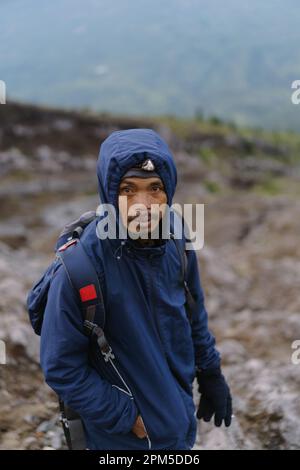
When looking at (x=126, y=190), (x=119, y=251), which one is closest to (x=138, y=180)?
(x=126, y=190)

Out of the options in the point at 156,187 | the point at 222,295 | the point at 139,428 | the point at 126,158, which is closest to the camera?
the point at 126,158

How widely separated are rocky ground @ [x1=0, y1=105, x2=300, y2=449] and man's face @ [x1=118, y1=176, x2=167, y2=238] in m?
2.60

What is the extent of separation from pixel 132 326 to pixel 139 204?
2.13 feet

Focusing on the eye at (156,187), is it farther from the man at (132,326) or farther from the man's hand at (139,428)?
the man's hand at (139,428)

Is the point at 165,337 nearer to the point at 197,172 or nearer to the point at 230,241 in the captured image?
the point at 230,241

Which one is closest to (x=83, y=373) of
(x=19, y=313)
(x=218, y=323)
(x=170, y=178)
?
(x=170, y=178)

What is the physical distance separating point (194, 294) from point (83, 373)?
907mm

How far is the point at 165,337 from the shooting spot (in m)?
2.52

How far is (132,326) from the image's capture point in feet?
7.81

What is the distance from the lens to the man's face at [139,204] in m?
2.23

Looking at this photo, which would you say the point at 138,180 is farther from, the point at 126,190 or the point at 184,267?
the point at 184,267

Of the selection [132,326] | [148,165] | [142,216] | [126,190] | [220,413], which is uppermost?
[148,165]

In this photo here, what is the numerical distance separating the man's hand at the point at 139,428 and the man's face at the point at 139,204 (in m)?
1.06

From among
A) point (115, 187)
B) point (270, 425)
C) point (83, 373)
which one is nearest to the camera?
point (115, 187)
